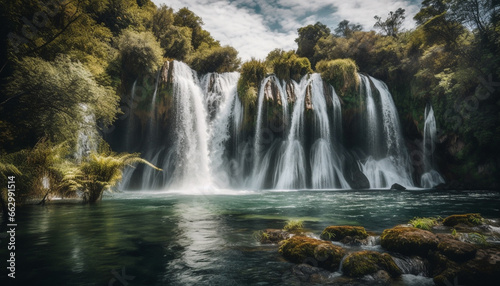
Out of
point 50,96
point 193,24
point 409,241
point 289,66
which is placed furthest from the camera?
point 193,24

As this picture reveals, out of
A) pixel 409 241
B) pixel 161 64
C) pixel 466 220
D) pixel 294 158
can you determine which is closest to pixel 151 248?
pixel 409 241

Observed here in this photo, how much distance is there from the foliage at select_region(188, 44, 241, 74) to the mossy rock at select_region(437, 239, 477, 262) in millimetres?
24155

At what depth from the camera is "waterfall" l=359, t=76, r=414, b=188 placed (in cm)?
2083

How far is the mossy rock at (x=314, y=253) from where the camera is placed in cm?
378

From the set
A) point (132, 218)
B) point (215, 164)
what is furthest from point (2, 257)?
point (215, 164)

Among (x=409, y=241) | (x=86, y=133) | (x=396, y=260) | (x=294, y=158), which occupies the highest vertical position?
(x=86, y=133)

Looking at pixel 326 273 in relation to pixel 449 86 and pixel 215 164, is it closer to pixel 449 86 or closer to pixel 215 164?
pixel 215 164

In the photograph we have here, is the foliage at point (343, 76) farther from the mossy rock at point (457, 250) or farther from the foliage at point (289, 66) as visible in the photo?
the mossy rock at point (457, 250)

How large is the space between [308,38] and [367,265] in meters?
35.6

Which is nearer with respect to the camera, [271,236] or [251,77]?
[271,236]

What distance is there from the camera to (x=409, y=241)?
4.09 meters

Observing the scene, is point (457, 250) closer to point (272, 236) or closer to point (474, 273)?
point (474, 273)

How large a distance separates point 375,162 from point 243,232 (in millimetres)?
19025

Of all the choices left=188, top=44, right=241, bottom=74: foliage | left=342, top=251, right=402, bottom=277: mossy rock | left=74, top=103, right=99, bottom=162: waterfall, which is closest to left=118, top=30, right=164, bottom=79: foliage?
left=188, top=44, right=241, bottom=74: foliage
